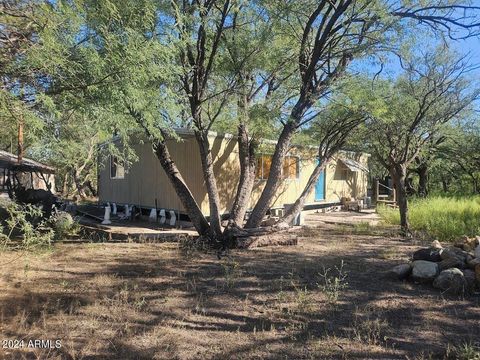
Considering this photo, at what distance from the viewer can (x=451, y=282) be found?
540cm

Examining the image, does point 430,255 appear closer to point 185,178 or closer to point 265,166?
point 185,178

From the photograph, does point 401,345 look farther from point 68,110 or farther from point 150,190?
point 150,190

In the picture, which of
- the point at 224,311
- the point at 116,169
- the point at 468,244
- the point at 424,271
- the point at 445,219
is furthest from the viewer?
the point at 116,169

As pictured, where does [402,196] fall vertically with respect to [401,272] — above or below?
above

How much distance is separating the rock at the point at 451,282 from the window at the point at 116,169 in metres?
12.4

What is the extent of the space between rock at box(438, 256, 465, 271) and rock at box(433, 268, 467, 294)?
9.7 inches

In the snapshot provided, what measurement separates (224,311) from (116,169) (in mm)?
12947

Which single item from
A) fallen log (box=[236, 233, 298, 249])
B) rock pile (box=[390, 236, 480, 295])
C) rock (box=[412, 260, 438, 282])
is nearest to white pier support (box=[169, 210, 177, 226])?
fallen log (box=[236, 233, 298, 249])

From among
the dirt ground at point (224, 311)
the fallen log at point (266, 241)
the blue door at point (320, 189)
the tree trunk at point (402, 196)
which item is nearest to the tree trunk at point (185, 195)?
the fallen log at point (266, 241)

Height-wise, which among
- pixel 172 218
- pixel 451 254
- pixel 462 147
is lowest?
pixel 451 254

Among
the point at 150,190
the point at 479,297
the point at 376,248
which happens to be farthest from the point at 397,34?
the point at 150,190

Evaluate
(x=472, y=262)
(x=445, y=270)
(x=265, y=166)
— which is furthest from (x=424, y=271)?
(x=265, y=166)

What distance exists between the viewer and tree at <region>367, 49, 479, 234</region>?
1016 centimetres

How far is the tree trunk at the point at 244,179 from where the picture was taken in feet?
31.4
